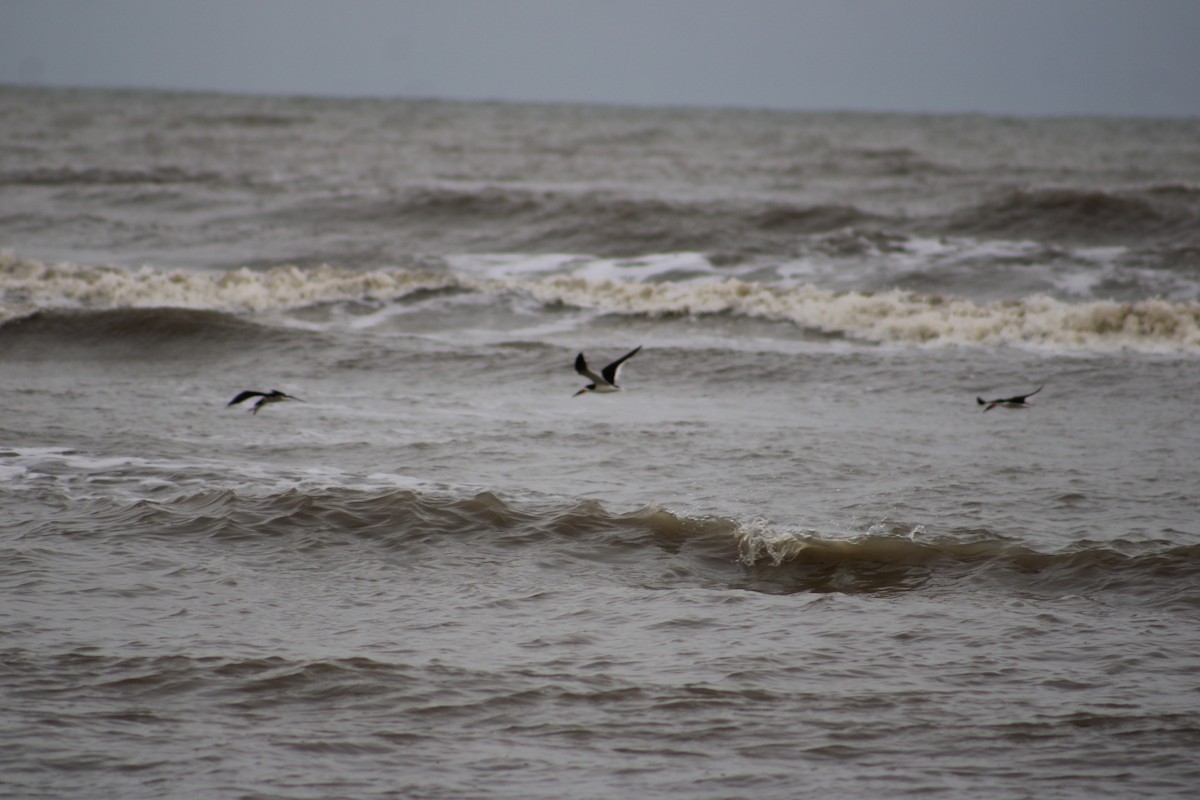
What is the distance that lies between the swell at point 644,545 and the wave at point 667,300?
6.72 metres

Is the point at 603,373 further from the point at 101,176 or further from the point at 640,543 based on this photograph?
A: the point at 101,176

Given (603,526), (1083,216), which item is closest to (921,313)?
(603,526)

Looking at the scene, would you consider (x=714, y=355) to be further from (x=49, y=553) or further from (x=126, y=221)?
(x=126, y=221)

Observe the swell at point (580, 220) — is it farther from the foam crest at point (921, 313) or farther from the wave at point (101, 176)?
the wave at point (101, 176)

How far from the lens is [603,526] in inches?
284

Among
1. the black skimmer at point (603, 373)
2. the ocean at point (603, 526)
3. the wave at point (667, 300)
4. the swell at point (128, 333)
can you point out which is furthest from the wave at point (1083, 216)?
the black skimmer at point (603, 373)

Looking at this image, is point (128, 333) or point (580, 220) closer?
point (128, 333)

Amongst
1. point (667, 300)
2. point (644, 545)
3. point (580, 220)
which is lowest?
point (644, 545)

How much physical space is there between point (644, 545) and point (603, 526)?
334mm

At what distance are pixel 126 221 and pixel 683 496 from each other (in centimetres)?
1820

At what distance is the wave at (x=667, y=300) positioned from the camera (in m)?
13.3

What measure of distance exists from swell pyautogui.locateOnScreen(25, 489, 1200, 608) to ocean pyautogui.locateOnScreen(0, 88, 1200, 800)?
26 millimetres

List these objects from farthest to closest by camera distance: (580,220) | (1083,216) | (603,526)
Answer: (580,220), (1083,216), (603,526)

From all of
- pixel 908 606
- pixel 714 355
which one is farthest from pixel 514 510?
pixel 714 355
